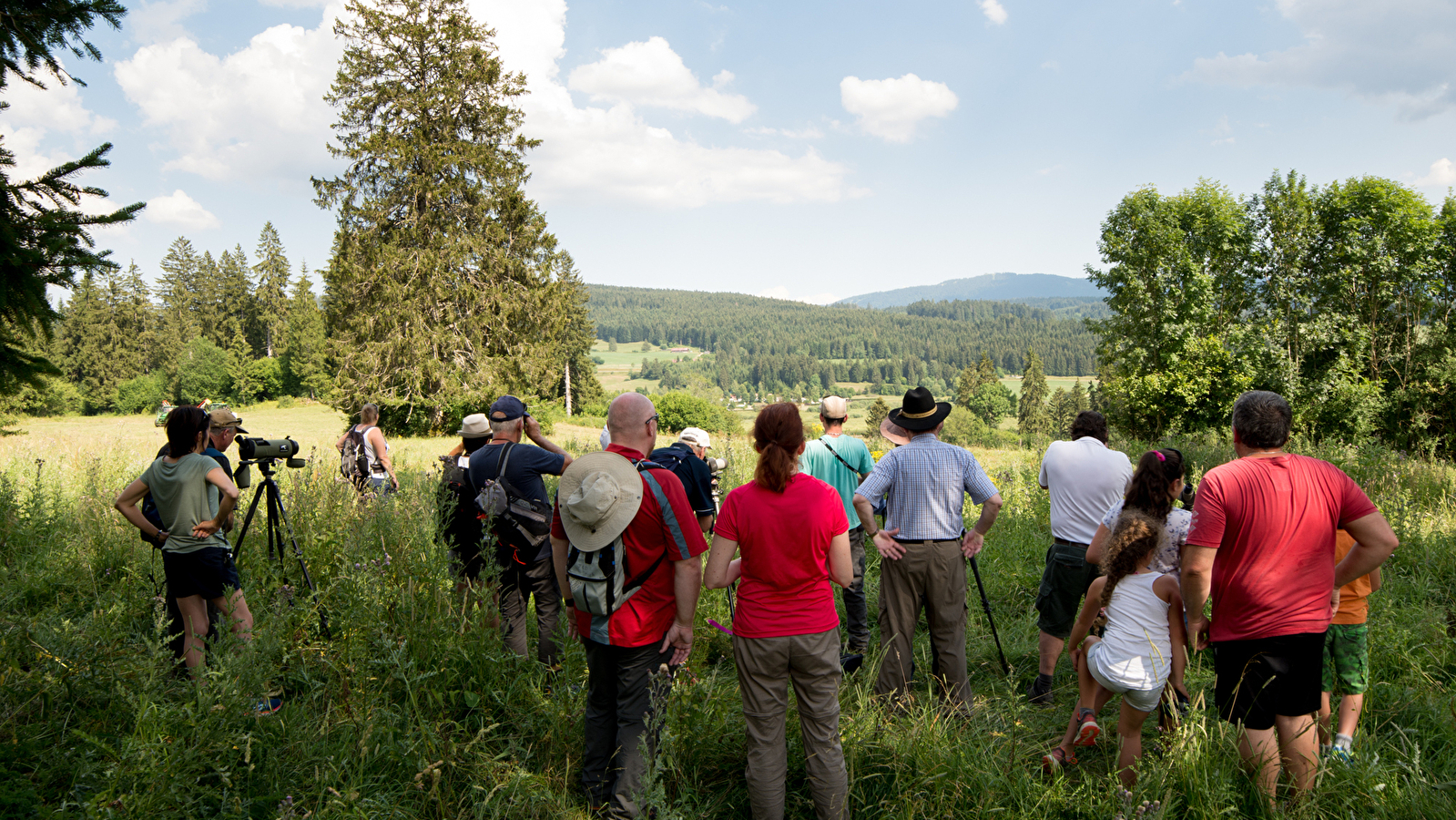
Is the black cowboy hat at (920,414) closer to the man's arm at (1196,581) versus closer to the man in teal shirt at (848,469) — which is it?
the man in teal shirt at (848,469)

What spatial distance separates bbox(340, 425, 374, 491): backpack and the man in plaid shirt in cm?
617

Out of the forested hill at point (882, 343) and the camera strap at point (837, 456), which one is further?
the forested hill at point (882, 343)

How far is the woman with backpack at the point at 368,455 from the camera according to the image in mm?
7727

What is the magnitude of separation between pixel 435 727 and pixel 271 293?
2784 inches

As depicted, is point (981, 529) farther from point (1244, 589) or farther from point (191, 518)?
point (191, 518)

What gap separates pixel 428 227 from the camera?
87.8ft

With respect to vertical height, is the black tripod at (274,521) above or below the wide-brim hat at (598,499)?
below

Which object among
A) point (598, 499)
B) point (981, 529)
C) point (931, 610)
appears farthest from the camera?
point (981, 529)

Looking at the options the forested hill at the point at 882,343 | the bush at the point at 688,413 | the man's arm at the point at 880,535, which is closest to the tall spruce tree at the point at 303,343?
the bush at the point at 688,413

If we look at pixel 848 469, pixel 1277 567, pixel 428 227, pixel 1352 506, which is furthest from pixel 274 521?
pixel 428 227

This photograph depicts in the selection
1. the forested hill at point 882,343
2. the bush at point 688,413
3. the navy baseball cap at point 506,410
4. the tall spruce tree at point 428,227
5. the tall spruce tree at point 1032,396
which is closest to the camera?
the navy baseball cap at point 506,410

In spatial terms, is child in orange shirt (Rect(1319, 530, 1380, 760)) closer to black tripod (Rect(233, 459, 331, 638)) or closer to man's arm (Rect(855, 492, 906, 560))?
man's arm (Rect(855, 492, 906, 560))

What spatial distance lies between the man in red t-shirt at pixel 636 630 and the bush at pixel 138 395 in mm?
63970

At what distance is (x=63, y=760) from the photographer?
2908mm
